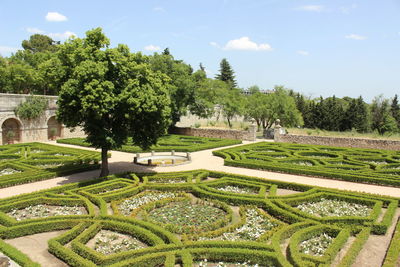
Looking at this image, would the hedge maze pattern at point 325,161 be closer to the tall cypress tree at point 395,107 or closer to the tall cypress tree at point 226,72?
the tall cypress tree at point 395,107

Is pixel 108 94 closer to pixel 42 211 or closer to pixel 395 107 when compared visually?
pixel 42 211

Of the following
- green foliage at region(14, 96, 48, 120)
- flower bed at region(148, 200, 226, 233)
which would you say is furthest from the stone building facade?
flower bed at region(148, 200, 226, 233)

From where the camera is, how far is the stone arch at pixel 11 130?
92.9ft

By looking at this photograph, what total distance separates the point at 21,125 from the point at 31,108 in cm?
178

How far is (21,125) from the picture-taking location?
28938 mm

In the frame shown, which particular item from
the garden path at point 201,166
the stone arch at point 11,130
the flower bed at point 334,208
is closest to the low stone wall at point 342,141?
the garden path at point 201,166

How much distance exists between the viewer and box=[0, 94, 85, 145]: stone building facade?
27.8 meters

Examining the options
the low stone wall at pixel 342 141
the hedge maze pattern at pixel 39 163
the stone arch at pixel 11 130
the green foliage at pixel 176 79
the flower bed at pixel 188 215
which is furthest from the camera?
the green foliage at pixel 176 79

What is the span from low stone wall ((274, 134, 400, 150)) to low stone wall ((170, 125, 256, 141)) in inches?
97.2

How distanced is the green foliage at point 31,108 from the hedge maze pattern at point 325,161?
59.0 ft

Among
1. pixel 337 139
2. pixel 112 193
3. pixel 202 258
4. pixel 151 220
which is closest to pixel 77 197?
pixel 112 193

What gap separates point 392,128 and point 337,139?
89.8 feet

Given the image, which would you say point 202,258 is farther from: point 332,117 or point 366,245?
point 332,117

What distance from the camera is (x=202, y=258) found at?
8.16m
